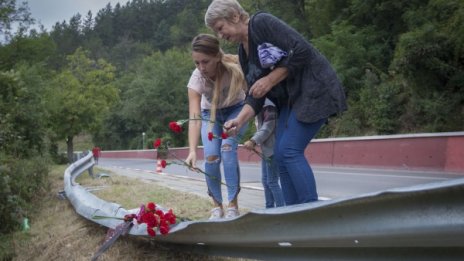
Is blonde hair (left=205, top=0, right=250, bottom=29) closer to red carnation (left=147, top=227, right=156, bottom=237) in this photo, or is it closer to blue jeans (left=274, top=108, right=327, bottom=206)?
blue jeans (left=274, top=108, right=327, bottom=206)

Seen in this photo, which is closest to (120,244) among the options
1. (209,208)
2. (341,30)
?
(209,208)

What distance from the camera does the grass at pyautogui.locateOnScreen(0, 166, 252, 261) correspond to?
4.05 meters

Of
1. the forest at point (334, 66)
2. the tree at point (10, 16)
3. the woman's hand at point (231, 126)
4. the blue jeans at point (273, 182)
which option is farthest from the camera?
the tree at point (10, 16)

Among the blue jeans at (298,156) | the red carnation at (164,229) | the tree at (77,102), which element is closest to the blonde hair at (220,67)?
the blue jeans at (298,156)

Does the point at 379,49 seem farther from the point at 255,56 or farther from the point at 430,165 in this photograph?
the point at 255,56

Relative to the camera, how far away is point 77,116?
52.2 m

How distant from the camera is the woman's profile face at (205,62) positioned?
4105mm

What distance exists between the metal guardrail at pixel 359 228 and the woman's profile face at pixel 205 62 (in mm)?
1473

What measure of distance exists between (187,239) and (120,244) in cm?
111

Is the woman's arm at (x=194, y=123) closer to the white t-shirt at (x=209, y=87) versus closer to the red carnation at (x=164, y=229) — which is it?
the white t-shirt at (x=209, y=87)

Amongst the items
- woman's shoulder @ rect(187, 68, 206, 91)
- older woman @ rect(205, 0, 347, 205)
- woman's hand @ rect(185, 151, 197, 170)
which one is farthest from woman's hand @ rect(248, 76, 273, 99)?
woman's shoulder @ rect(187, 68, 206, 91)

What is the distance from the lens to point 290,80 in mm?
3404

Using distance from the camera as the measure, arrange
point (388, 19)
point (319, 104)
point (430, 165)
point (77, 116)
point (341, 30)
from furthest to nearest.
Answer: point (77, 116) < point (388, 19) < point (341, 30) < point (430, 165) < point (319, 104)

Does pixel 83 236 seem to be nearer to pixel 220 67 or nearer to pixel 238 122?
pixel 220 67
